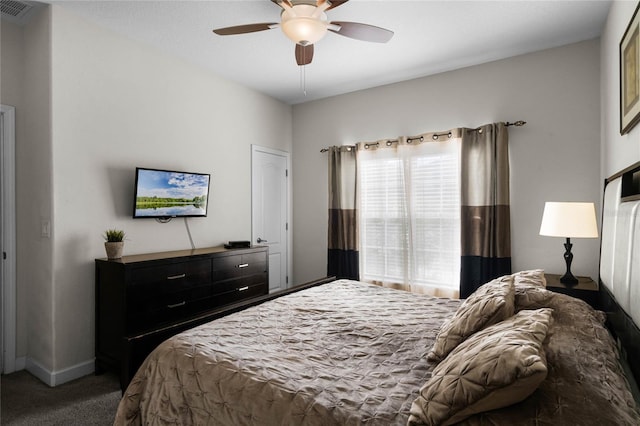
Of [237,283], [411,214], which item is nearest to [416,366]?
[237,283]

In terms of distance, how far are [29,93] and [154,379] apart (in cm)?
273

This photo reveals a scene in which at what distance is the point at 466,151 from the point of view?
12.1ft

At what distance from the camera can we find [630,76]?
6.41 ft

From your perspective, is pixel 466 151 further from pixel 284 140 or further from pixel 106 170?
pixel 106 170

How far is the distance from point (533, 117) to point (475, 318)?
2.75 meters

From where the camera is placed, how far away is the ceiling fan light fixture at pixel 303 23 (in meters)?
2.28

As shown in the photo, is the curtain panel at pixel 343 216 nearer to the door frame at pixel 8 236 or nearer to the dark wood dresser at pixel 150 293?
the dark wood dresser at pixel 150 293

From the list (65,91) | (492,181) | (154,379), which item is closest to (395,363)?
(154,379)

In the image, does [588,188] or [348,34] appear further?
[588,188]

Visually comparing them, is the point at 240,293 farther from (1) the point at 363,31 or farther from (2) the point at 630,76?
(2) the point at 630,76

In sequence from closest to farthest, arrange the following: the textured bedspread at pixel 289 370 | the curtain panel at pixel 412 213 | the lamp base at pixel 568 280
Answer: the textured bedspread at pixel 289 370, the lamp base at pixel 568 280, the curtain panel at pixel 412 213

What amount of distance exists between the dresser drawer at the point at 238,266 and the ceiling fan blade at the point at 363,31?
2.34 m

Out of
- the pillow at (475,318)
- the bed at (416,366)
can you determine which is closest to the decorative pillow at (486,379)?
the bed at (416,366)

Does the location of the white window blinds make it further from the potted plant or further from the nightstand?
the potted plant
